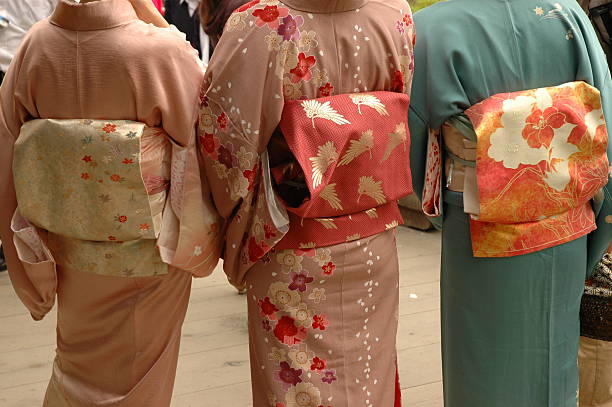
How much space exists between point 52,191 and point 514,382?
1.48 m

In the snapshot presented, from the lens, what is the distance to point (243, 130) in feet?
6.70

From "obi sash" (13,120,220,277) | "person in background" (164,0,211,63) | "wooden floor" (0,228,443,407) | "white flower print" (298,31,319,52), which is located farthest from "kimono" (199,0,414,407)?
"person in background" (164,0,211,63)

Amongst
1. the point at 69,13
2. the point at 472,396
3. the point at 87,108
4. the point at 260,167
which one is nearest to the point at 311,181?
the point at 260,167

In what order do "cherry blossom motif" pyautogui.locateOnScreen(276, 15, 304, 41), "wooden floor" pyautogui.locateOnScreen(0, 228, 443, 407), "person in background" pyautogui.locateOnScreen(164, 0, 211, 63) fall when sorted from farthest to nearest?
"person in background" pyautogui.locateOnScreen(164, 0, 211, 63) < "wooden floor" pyautogui.locateOnScreen(0, 228, 443, 407) < "cherry blossom motif" pyautogui.locateOnScreen(276, 15, 304, 41)

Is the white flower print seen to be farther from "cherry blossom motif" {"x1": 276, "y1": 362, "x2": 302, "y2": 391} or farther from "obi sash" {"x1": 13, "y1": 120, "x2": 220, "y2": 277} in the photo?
"cherry blossom motif" {"x1": 276, "y1": 362, "x2": 302, "y2": 391}

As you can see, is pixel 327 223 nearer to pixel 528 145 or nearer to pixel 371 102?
pixel 371 102

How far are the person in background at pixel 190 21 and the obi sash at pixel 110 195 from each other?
2606 millimetres

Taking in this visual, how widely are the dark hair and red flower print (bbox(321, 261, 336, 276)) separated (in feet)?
5.14

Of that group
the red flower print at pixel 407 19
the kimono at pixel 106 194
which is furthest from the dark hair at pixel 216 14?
the red flower print at pixel 407 19

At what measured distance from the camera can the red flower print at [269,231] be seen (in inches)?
82.7

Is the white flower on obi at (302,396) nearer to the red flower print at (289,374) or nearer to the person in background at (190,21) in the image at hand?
the red flower print at (289,374)

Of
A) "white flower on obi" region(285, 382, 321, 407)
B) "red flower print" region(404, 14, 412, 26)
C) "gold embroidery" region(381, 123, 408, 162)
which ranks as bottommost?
"white flower on obi" region(285, 382, 321, 407)

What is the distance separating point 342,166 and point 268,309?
17.2 inches

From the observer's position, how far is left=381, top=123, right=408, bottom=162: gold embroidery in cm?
214
